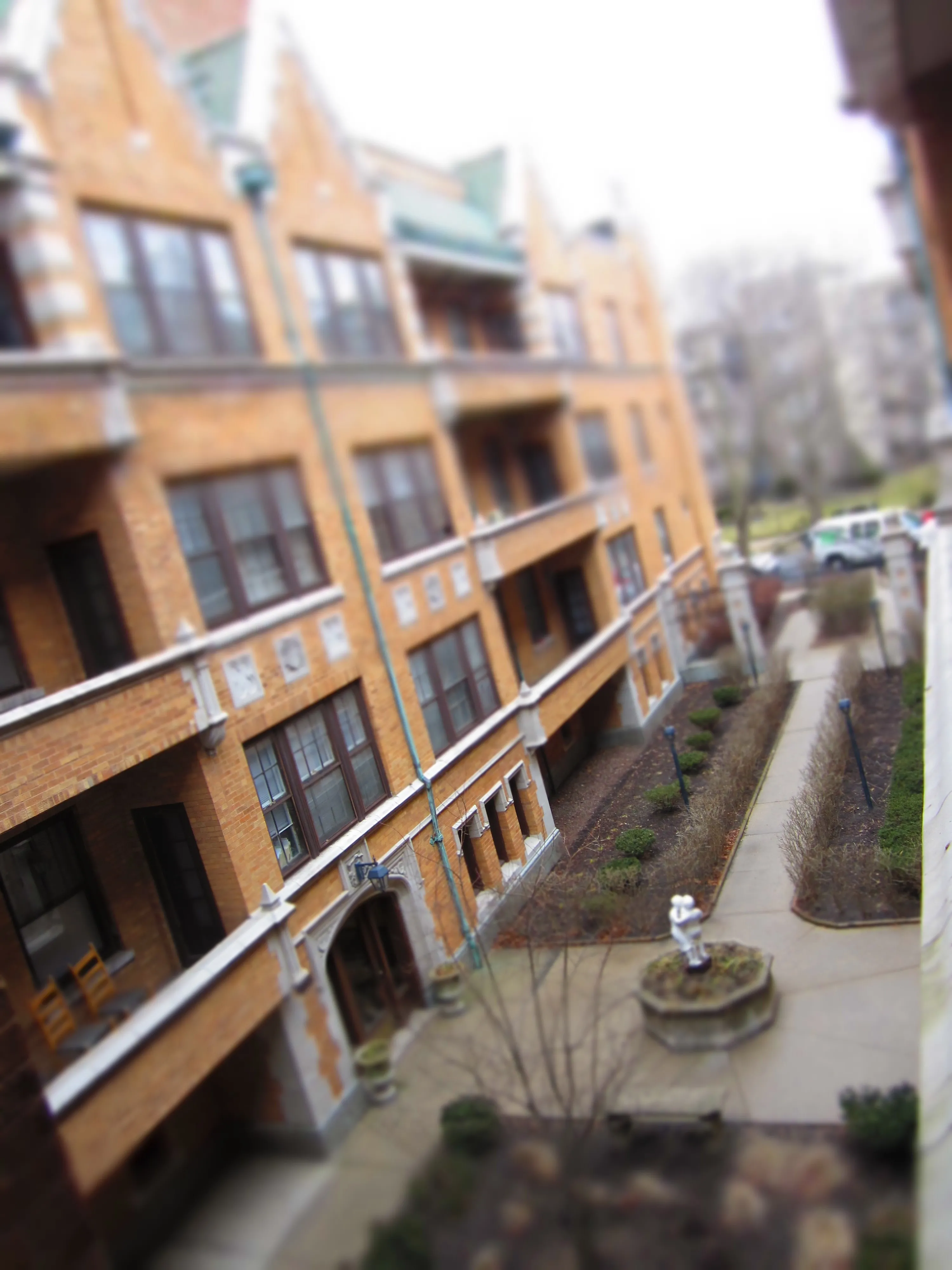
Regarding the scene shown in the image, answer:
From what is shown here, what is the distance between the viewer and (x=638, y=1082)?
146 inches

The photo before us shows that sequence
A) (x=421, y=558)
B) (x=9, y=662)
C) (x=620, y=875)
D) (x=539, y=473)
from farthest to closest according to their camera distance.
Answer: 1. (x=539, y=473)
2. (x=421, y=558)
3. (x=620, y=875)
4. (x=9, y=662)

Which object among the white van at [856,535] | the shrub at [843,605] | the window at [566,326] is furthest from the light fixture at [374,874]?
the white van at [856,535]

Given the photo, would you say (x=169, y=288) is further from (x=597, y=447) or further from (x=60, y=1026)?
(x=597, y=447)

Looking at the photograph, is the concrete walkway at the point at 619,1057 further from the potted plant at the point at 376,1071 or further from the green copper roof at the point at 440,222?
the green copper roof at the point at 440,222

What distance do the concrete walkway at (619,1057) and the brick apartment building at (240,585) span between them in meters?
0.28

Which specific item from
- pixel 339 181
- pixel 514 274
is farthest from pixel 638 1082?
pixel 514 274

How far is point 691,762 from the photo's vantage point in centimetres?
698

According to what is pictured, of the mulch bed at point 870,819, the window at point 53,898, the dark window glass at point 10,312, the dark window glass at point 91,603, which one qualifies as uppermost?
the dark window glass at point 10,312

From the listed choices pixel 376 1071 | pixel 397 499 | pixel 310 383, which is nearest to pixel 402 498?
pixel 397 499

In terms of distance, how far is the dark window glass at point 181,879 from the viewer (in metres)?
5.98

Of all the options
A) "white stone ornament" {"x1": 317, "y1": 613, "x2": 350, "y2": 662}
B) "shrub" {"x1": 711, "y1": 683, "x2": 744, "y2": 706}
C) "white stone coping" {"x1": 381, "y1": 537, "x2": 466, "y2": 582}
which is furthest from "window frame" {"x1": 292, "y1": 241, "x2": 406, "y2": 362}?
"shrub" {"x1": 711, "y1": 683, "x2": 744, "y2": 706}

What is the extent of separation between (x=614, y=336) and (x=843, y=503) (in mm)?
4267

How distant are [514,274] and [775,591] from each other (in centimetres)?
620

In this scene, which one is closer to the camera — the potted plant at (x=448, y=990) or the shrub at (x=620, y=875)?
the potted plant at (x=448, y=990)
